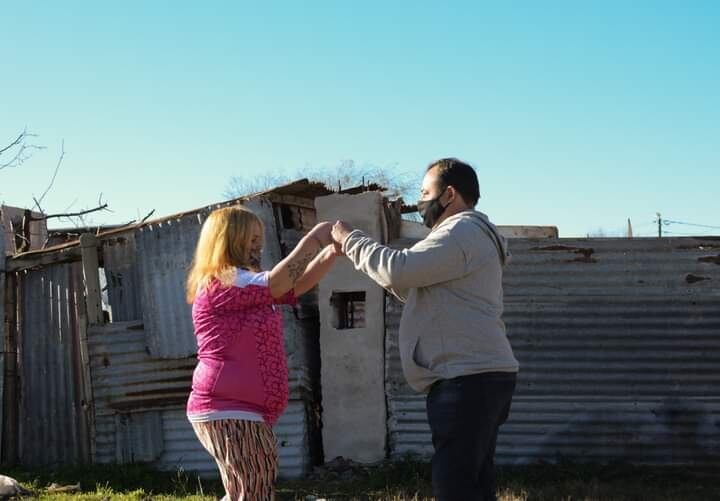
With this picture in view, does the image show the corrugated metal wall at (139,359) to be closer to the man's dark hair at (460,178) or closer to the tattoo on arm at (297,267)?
the tattoo on arm at (297,267)

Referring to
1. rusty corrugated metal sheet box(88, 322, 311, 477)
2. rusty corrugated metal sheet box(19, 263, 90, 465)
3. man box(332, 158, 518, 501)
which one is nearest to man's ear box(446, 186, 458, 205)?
man box(332, 158, 518, 501)

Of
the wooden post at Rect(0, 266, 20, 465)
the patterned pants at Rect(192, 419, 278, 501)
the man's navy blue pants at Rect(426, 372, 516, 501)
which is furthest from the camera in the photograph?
the wooden post at Rect(0, 266, 20, 465)

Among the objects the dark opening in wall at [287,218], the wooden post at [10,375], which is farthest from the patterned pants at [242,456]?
the wooden post at [10,375]

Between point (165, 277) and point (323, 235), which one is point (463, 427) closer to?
point (323, 235)

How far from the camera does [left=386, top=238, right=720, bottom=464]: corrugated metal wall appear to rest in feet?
24.3

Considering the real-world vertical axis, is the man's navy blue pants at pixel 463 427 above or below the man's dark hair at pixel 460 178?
below

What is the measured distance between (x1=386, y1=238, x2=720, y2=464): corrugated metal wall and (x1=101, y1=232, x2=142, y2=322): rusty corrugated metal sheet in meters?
2.72

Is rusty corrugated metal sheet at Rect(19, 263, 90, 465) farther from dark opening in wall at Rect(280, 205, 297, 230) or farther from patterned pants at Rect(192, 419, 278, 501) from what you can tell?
patterned pants at Rect(192, 419, 278, 501)

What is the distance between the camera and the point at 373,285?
7.83m

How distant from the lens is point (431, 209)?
3.75 metres

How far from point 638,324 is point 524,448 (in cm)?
140

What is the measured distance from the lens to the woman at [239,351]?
3.62 metres

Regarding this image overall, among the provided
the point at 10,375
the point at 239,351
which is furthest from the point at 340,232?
the point at 10,375

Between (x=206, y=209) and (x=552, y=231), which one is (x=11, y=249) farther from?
(x=552, y=231)
